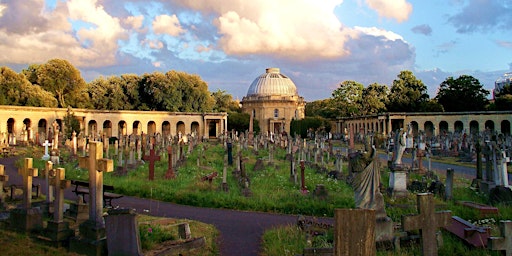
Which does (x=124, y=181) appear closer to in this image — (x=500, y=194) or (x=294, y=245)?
(x=294, y=245)

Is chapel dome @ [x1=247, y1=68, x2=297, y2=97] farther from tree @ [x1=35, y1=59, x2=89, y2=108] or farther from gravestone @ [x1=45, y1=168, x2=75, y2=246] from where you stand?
gravestone @ [x1=45, y1=168, x2=75, y2=246]

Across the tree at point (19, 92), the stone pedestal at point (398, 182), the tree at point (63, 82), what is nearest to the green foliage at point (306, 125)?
the tree at point (63, 82)

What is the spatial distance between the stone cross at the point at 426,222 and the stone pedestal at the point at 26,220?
7.56 metres

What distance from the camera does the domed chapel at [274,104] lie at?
240 feet

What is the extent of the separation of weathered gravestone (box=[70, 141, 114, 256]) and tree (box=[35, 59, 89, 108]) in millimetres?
51067

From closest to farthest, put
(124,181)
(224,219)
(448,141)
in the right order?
(224,219) → (124,181) → (448,141)

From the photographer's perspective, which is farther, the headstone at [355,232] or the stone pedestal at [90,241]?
the stone pedestal at [90,241]

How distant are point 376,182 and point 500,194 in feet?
22.3

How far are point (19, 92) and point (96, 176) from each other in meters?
46.7

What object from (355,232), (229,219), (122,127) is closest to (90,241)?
(229,219)

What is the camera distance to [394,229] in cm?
856

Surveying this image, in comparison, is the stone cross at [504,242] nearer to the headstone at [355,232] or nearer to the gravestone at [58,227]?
the headstone at [355,232]

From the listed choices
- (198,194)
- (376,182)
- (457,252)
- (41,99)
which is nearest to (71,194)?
(198,194)

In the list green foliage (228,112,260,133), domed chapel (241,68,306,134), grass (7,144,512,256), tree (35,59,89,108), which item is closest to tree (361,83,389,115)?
domed chapel (241,68,306,134)
